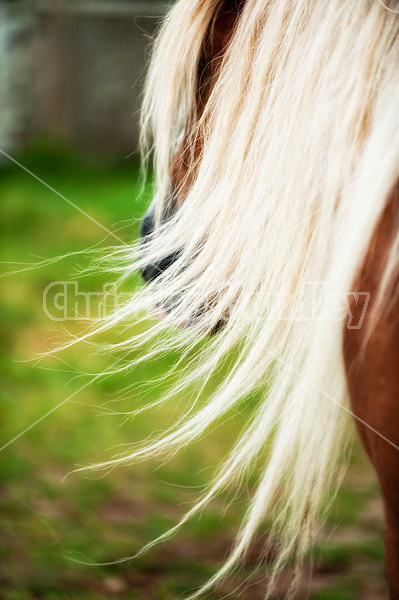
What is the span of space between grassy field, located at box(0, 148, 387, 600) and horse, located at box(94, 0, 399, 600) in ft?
0.99

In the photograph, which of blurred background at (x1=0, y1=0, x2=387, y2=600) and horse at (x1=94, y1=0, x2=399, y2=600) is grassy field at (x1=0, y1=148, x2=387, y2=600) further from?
horse at (x1=94, y1=0, x2=399, y2=600)

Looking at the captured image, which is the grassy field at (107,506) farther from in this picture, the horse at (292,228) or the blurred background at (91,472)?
the horse at (292,228)

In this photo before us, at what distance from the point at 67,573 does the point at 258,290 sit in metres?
1.10

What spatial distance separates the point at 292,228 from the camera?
0.74 m

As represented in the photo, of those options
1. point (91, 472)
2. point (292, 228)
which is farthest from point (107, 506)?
point (292, 228)

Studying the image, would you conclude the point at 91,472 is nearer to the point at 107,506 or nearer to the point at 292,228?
the point at 107,506

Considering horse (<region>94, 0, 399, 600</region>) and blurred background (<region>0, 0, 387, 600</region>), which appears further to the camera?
blurred background (<region>0, 0, 387, 600</region>)

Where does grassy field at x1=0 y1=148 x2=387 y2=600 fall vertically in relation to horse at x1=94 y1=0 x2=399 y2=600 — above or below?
below

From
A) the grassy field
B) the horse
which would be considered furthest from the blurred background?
the horse

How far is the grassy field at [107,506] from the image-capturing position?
59.6 inches

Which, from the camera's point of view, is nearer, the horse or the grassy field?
the horse

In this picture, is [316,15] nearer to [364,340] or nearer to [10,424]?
[364,340]

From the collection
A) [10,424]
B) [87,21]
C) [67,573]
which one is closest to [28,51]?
[87,21]

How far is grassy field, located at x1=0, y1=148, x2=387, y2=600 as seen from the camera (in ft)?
4.96
